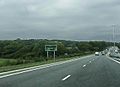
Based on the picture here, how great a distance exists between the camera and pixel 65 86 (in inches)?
543

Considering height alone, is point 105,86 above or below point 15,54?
above

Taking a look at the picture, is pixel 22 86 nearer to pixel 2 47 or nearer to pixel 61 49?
pixel 61 49

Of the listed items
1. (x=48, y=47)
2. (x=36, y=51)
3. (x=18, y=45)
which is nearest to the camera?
(x=48, y=47)

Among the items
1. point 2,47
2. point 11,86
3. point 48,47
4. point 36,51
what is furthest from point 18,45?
point 11,86

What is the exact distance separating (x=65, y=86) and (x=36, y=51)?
113 metres

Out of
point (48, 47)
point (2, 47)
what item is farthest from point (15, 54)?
point (48, 47)

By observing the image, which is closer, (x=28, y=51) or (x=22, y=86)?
(x=22, y=86)

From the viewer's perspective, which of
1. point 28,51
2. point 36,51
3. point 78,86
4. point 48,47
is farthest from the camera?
point 28,51

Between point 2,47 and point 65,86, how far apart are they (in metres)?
147

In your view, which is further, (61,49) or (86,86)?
(61,49)

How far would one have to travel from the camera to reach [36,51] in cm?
12606

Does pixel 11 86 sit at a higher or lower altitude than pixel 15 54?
higher

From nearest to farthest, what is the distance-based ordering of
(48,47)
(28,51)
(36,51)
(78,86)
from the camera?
(78,86)
(48,47)
(36,51)
(28,51)

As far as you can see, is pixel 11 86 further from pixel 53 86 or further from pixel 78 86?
pixel 78 86
